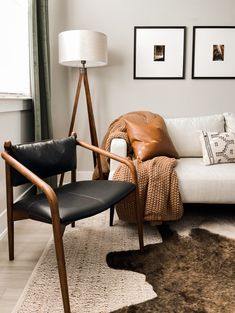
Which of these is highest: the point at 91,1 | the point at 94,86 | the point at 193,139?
the point at 91,1

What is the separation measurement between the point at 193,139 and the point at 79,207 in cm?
158

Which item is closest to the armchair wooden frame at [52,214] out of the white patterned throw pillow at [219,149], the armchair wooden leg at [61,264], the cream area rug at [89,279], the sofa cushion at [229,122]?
the armchair wooden leg at [61,264]

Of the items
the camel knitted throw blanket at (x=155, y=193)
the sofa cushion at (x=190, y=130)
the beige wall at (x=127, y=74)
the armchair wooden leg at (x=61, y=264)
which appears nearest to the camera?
the armchair wooden leg at (x=61, y=264)

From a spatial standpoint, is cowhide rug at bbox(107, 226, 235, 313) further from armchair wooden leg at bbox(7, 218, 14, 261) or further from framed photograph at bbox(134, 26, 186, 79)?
framed photograph at bbox(134, 26, 186, 79)

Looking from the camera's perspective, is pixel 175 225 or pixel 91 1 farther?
pixel 91 1

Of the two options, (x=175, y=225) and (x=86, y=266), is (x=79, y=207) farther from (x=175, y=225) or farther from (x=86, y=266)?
(x=175, y=225)

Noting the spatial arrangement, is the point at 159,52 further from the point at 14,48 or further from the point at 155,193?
the point at 155,193

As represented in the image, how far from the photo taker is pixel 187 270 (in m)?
1.70

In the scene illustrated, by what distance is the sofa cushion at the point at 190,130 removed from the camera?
2.77 meters

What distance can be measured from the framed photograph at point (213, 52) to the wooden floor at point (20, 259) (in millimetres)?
2077

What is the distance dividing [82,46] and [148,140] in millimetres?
933

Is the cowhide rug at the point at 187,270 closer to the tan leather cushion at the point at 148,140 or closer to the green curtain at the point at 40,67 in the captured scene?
the tan leather cushion at the point at 148,140

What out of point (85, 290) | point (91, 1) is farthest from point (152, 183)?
point (91, 1)

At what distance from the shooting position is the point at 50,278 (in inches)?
64.4
